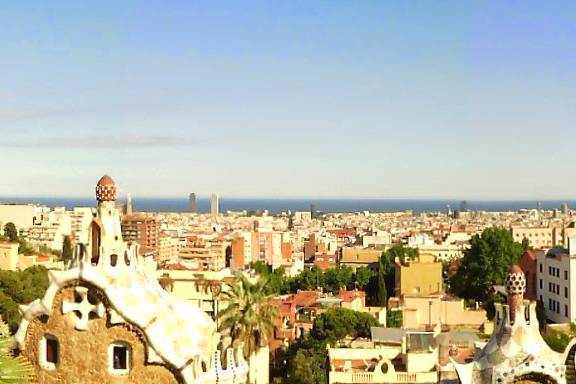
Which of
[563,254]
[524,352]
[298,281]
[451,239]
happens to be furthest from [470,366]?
[451,239]

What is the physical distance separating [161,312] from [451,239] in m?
112

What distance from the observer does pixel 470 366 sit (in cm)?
1312

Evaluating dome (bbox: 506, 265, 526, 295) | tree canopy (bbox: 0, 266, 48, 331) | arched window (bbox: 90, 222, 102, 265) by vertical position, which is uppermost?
arched window (bbox: 90, 222, 102, 265)

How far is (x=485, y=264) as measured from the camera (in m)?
64.5

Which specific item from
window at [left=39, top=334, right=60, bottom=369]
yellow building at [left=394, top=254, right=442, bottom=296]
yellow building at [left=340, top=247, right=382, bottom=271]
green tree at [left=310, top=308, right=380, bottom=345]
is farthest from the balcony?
yellow building at [left=340, top=247, right=382, bottom=271]

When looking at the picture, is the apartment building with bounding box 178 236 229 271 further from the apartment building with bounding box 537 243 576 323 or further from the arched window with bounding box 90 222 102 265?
the arched window with bounding box 90 222 102 265

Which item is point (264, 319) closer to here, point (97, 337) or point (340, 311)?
point (97, 337)

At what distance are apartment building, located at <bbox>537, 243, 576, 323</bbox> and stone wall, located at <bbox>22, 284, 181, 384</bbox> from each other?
42.7 meters

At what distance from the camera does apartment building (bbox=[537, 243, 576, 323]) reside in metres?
55.0

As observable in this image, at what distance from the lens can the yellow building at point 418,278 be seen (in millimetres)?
62281

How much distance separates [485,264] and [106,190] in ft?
171

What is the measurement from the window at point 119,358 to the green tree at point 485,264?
51.1 m

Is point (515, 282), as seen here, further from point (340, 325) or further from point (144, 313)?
point (340, 325)

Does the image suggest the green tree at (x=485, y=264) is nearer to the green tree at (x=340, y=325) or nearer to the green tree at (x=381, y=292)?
the green tree at (x=381, y=292)
